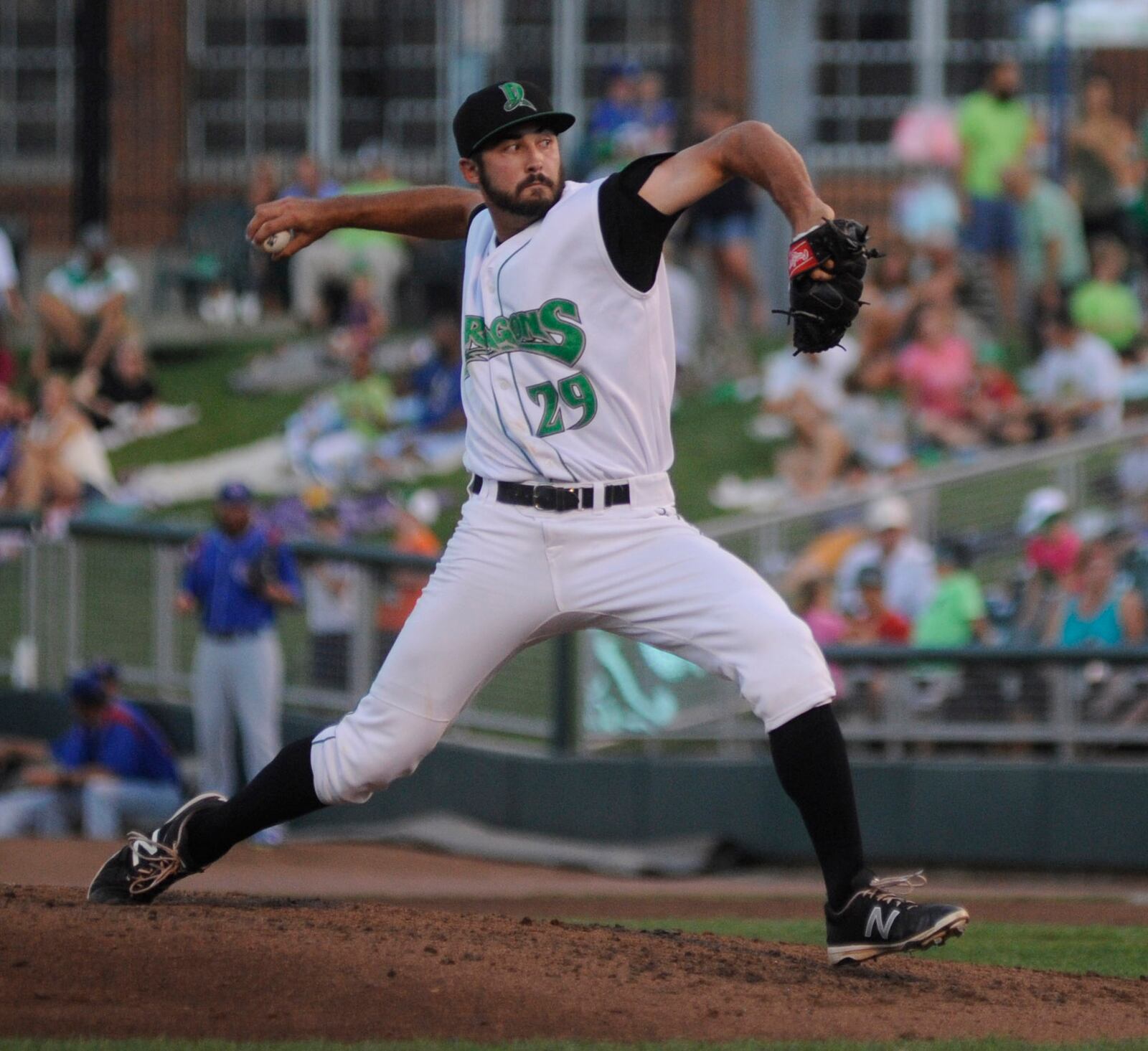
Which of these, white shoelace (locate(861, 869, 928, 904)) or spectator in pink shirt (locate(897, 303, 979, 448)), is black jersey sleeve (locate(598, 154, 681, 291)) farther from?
spectator in pink shirt (locate(897, 303, 979, 448))

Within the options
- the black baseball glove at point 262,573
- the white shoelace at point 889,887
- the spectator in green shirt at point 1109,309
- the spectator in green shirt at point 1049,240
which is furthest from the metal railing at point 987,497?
the white shoelace at point 889,887

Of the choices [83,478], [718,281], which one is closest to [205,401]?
[83,478]

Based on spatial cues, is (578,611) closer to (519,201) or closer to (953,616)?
(519,201)

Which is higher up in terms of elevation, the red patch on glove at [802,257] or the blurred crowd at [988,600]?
the red patch on glove at [802,257]

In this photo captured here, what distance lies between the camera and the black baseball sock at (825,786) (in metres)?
4.77

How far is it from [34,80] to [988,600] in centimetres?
1469

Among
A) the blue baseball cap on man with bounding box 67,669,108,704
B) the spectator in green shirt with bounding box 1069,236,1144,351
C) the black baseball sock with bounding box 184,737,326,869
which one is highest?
the spectator in green shirt with bounding box 1069,236,1144,351

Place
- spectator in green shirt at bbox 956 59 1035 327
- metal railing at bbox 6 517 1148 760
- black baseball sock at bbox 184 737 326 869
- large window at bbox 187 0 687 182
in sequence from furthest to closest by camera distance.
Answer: large window at bbox 187 0 687 182 < spectator in green shirt at bbox 956 59 1035 327 < metal railing at bbox 6 517 1148 760 < black baseball sock at bbox 184 737 326 869

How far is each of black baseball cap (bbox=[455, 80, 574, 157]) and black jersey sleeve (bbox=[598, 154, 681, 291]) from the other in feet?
0.66

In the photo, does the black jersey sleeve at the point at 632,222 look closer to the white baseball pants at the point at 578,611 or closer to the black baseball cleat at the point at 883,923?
the white baseball pants at the point at 578,611

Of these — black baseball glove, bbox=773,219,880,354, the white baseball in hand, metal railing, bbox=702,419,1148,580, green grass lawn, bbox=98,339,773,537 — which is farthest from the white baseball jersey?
green grass lawn, bbox=98,339,773,537

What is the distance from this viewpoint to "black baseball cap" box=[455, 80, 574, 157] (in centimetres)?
476

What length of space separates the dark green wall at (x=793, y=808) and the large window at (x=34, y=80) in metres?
12.9

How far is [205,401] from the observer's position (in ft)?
57.0
